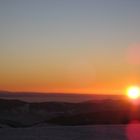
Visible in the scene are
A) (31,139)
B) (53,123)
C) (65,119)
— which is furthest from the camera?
(65,119)

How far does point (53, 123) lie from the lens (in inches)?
1747

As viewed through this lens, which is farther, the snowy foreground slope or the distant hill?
the distant hill

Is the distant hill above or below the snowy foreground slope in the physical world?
above

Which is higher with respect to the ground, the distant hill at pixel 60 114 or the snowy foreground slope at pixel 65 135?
the distant hill at pixel 60 114

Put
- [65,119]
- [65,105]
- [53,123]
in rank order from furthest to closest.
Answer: [65,105] < [65,119] < [53,123]

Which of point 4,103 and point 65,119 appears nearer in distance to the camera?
point 65,119

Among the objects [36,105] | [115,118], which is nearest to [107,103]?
[36,105]

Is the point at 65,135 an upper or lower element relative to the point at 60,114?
lower

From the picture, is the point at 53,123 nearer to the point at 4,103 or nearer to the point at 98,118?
the point at 98,118

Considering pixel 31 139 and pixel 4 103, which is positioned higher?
pixel 4 103

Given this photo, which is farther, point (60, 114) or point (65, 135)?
point (60, 114)

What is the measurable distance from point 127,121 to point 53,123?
8018 millimetres

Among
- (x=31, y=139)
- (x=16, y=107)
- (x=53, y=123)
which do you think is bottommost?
(x=31, y=139)

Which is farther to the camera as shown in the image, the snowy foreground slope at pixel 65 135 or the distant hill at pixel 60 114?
the distant hill at pixel 60 114
